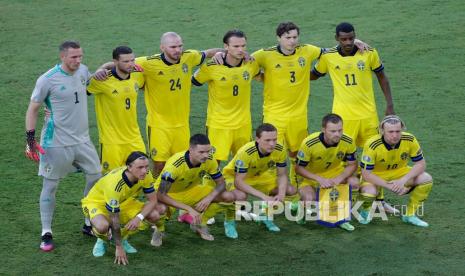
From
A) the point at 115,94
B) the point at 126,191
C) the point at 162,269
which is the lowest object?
the point at 162,269

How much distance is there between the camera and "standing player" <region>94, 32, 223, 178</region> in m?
10.1

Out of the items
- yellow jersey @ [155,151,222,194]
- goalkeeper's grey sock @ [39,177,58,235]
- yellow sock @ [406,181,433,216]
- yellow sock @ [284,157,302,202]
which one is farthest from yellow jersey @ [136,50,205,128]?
yellow sock @ [406,181,433,216]

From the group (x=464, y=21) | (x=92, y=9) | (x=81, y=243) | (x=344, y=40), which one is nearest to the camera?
(x=81, y=243)

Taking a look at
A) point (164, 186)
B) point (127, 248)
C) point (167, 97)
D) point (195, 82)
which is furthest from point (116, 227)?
point (195, 82)

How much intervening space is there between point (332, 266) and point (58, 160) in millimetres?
2800

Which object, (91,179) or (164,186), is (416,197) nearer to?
(164,186)

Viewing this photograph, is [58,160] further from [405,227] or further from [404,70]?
[404,70]

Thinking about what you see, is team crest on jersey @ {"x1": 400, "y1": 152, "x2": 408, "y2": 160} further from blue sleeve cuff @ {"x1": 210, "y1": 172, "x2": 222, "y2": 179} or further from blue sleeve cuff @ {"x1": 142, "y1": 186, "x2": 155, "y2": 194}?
blue sleeve cuff @ {"x1": 142, "y1": 186, "x2": 155, "y2": 194}

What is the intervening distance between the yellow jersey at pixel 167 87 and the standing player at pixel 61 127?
79 cm

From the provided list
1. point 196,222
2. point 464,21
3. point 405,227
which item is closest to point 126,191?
point 196,222

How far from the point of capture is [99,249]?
9305mm

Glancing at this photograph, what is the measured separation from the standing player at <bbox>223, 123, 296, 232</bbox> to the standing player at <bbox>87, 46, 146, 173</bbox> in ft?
Result: 3.46

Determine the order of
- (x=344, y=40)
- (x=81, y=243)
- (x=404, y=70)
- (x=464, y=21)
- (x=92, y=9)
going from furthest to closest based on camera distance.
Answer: (x=92, y=9) < (x=464, y=21) < (x=404, y=70) < (x=344, y=40) < (x=81, y=243)

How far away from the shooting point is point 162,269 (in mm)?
8984
